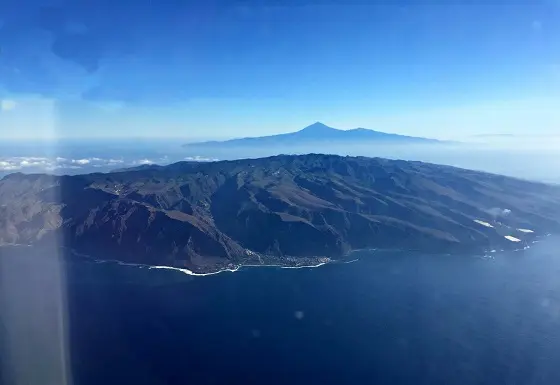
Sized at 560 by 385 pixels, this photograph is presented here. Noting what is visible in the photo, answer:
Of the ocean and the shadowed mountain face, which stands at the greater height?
the shadowed mountain face

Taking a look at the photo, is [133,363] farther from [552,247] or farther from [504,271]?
[552,247]

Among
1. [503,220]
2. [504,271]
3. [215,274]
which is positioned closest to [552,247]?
[503,220]

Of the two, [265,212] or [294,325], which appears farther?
[265,212]

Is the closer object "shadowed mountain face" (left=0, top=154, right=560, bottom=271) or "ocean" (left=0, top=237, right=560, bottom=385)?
"ocean" (left=0, top=237, right=560, bottom=385)

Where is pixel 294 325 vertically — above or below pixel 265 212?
below
